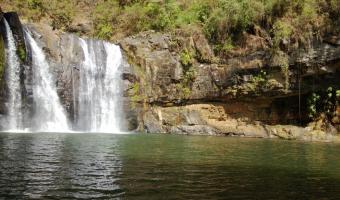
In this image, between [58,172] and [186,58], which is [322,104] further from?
[58,172]

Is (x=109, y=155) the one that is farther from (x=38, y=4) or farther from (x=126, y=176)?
(x=38, y=4)

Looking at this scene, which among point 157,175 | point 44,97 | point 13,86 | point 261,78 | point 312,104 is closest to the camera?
point 157,175

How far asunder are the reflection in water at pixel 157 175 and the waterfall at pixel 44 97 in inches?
541

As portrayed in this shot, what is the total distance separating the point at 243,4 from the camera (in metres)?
34.2

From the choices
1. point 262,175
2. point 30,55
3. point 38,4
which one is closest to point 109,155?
point 262,175

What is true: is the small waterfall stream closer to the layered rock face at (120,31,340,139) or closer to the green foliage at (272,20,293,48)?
the layered rock face at (120,31,340,139)

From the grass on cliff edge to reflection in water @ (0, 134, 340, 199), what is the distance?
1637 cm

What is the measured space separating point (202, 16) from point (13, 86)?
54.0ft

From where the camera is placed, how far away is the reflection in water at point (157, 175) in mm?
9625

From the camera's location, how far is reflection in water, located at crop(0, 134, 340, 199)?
962cm

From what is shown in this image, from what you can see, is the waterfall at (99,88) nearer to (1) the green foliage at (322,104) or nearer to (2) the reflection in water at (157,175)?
(1) the green foliage at (322,104)

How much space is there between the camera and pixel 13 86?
3027 cm

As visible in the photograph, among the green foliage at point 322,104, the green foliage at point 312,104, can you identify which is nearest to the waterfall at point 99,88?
the green foliage at point 312,104

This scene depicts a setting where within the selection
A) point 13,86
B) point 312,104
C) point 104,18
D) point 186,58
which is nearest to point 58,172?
point 13,86
